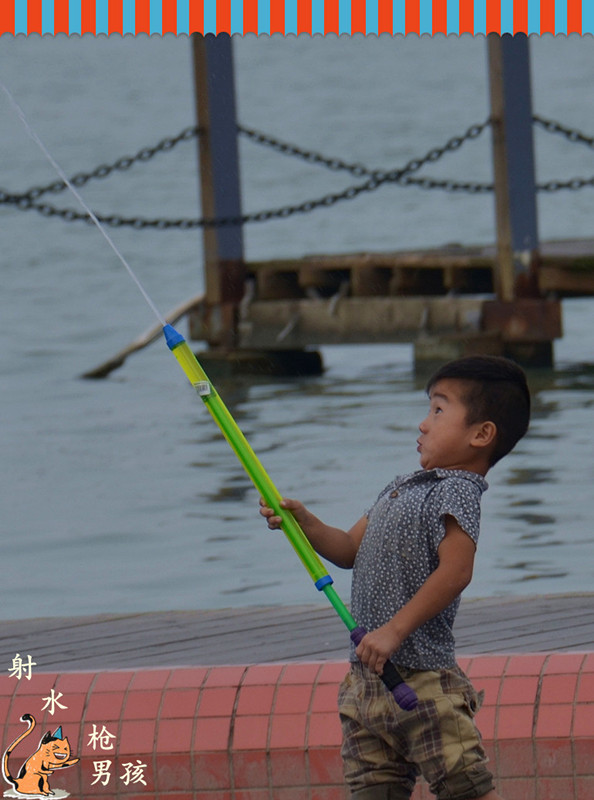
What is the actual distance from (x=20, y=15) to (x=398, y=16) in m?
1.26

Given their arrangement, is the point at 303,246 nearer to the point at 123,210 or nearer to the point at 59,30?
the point at 123,210

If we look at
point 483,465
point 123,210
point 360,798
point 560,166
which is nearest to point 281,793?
point 360,798

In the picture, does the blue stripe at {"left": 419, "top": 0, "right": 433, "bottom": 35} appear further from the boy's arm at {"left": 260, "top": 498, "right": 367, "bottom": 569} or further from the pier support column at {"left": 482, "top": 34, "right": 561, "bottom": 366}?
the pier support column at {"left": 482, "top": 34, "right": 561, "bottom": 366}

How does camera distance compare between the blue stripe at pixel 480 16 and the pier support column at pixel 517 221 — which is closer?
the blue stripe at pixel 480 16

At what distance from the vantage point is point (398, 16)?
596cm

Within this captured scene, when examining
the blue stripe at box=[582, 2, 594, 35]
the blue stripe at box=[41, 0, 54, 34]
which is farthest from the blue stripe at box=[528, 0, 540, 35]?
the blue stripe at box=[41, 0, 54, 34]

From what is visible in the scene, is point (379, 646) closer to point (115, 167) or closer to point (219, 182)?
point (115, 167)

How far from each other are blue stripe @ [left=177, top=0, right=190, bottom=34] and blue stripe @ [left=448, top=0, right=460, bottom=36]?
0.84 meters

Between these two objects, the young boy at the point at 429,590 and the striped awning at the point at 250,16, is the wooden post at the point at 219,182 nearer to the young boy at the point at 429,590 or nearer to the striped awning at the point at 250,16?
the striped awning at the point at 250,16

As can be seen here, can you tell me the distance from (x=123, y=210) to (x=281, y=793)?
31063 mm

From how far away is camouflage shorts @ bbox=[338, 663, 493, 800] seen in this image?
3105 mm

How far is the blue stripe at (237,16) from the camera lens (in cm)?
558

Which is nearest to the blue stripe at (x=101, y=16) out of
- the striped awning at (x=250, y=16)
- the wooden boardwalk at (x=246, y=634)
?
the striped awning at (x=250, y=16)

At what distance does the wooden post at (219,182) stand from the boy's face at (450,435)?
29.9 feet
